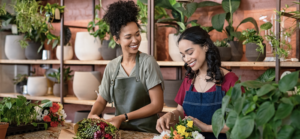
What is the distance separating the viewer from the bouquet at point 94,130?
1308 mm

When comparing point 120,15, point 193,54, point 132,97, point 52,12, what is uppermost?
point 52,12

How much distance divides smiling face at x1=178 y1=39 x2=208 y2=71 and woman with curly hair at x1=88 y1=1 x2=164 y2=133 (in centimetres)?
35

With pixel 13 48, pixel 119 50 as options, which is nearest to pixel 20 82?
pixel 13 48

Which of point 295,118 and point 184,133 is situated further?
point 184,133

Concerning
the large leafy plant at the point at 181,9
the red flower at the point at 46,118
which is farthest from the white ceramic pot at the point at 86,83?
the red flower at the point at 46,118

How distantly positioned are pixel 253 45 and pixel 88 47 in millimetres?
1594

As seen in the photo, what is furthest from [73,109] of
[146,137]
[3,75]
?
[146,137]

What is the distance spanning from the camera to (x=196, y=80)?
1.64 meters

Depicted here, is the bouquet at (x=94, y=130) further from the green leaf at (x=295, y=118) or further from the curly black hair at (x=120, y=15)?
the green leaf at (x=295, y=118)

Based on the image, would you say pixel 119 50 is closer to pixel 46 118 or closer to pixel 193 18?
pixel 193 18

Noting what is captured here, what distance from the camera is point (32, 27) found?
3387 mm

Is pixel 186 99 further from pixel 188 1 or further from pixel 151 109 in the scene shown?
pixel 188 1

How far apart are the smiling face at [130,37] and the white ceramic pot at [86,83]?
1250mm

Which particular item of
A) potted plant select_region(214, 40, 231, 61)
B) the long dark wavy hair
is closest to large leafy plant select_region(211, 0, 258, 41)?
potted plant select_region(214, 40, 231, 61)
